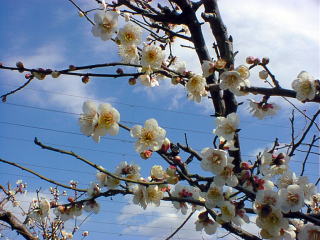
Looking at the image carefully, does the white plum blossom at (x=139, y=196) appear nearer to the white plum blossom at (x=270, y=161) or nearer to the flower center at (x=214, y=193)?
the flower center at (x=214, y=193)

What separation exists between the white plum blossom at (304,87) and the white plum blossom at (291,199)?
0.47 m

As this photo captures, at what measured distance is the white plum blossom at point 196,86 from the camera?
2.07 metres

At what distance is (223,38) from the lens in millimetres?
2279

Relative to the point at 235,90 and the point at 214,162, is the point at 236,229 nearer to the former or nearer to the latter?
the point at 214,162

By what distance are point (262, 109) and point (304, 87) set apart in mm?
325

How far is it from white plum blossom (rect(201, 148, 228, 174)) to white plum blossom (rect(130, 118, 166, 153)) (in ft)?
0.69

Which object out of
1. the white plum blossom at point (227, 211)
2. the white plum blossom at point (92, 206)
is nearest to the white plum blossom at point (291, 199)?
the white plum blossom at point (227, 211)

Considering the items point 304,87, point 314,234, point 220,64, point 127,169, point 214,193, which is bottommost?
point 314,234

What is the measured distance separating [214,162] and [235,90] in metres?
0.56

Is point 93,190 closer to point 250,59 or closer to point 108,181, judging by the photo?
point 108,181

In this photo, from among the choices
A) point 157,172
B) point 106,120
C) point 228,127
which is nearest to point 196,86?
point 228,127

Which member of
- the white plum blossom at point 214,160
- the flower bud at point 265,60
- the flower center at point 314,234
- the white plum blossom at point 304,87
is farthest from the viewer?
the flower bud at point 265,60

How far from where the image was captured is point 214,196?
1.56 meters

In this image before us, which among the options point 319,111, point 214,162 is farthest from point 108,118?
point 319,111
